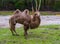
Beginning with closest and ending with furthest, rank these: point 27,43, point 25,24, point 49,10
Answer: point 27,43 < point 25,24 < point 49,10

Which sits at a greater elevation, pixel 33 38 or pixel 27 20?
pixel 27 20

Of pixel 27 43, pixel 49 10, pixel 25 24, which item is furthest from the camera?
pixel 49 10

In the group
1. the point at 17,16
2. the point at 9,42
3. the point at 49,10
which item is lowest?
the point at 49,10

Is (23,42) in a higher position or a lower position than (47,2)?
higher

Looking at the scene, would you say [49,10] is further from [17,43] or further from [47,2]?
[17,43]

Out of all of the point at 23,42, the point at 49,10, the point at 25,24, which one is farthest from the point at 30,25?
the point at 49,10

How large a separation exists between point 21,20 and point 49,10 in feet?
72.4

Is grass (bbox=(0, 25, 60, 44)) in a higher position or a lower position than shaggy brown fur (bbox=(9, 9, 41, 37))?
lower

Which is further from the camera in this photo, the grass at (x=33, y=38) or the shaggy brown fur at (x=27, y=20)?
the shaggy brown fur at (x=27, y=20)

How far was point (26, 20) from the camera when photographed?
939cm

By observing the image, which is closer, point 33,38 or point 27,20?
point 33,38

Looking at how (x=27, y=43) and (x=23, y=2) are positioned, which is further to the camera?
(x=23, y=2)

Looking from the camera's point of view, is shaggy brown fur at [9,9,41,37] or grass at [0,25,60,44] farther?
shaggy brown fur at [9,9,41,37]

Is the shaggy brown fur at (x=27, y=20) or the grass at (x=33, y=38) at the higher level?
the shaggy brown fur at (x=27, y=20)
